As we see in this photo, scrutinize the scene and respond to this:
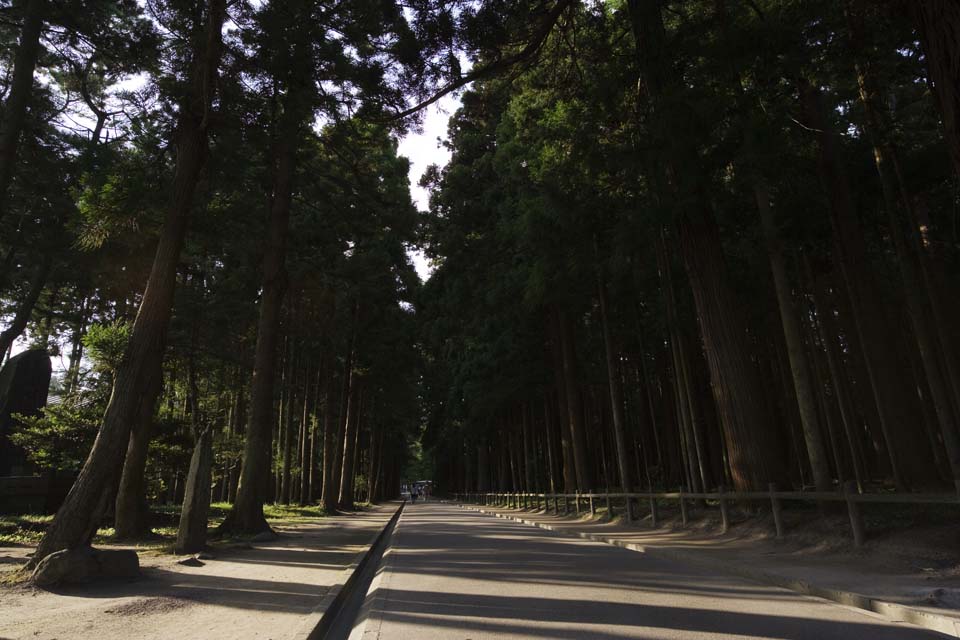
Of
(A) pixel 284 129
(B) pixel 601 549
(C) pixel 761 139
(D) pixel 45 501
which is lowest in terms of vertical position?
(B) pixel 601 549

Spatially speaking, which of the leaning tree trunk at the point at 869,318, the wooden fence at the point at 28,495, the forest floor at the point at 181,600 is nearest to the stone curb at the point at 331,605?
the forest floor at the point at 181,600

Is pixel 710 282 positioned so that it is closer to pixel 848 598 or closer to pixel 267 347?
pixel 848 598

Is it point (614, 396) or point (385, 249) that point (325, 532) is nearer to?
point (614, 396)

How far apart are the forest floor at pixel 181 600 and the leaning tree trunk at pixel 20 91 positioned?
727cm

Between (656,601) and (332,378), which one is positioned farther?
(332,378)

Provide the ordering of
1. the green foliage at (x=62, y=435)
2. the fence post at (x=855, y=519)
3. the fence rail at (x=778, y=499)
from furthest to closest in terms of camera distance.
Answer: the green foliage at (x=62, y=435) < the fence post at (x=855, y=519) < the fence rail at (x=778, y=499)

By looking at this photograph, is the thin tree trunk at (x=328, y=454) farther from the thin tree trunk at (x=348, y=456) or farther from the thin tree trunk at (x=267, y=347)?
the thin tree trunk at (x=267, y=347)

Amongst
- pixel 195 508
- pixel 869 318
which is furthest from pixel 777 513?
pixel 195 508

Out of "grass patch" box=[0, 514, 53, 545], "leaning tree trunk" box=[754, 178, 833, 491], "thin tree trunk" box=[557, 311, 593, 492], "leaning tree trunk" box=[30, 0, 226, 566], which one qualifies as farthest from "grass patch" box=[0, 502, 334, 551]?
"thin tree trunk" box=[557, 311, 593, 492]

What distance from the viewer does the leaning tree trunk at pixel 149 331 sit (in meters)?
7.87

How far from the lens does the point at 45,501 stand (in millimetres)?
15938

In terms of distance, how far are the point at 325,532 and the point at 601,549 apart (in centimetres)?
841

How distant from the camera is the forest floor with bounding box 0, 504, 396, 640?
16.2 feet

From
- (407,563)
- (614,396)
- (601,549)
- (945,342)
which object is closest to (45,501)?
(407,563)
